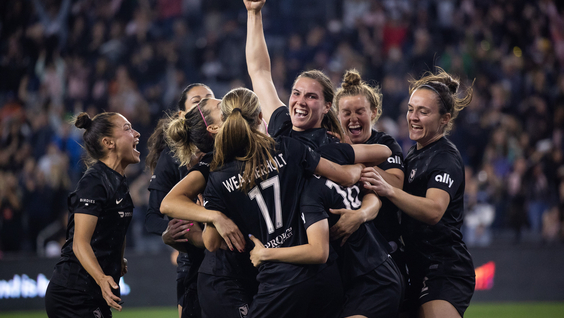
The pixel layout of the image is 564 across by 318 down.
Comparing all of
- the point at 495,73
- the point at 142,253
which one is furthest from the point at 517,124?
the point at 142,253

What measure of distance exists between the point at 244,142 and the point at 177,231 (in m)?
1.19

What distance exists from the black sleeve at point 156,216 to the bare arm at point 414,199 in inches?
70.1

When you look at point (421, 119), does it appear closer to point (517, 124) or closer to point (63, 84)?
point (517, 124)

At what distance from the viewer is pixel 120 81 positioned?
12.6 metres

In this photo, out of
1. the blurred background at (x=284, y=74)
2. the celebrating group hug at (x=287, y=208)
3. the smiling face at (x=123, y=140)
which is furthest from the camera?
the blurred background at (x=284, y=74)

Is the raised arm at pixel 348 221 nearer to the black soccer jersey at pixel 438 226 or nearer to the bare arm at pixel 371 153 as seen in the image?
the bare arm at pixel 371 153

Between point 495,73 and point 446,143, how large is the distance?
9748 mm

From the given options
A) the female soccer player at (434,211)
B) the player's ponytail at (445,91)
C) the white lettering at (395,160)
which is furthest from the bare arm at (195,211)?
the player's ponytail at (445,91)

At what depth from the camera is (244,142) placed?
135 inches

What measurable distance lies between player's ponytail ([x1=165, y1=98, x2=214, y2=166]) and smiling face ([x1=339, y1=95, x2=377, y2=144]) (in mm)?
1145

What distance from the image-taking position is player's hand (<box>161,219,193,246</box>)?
4.22 metres

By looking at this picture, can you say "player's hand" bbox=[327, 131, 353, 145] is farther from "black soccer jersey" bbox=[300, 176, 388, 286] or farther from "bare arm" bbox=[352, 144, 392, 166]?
"black soccer jersey" bbox=[300, 176, 388, 286]

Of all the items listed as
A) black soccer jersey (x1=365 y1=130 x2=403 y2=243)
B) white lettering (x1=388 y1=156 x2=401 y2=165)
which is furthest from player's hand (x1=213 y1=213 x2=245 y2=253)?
white lettering (x1=388 y1=156 x2=401 y2=165)

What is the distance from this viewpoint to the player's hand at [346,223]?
11.8 feet
